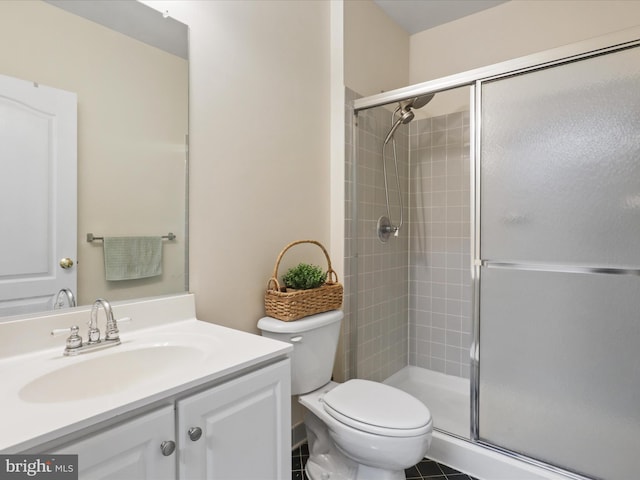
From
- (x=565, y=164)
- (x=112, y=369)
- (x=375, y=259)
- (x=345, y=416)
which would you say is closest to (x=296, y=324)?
(x=345, y=416)

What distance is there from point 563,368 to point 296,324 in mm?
1117

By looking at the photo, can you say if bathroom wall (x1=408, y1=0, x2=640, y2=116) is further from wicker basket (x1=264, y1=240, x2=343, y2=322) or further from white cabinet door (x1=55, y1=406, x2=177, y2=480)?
white cabinet door (x1=55, y1=406, x2=177, y2=480)

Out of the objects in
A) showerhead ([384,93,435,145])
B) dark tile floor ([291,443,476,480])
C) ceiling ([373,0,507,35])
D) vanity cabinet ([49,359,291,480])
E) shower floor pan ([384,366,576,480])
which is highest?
ceiling ([373,0,507,35])

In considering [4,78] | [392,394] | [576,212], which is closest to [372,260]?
[392,394]

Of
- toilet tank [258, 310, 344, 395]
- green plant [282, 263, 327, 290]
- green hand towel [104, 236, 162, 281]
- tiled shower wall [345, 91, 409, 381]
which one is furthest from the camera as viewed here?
tiled shower wall [345, 91, 409, 381]

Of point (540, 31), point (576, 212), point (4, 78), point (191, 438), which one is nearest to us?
point (191, 438)

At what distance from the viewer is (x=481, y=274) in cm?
170

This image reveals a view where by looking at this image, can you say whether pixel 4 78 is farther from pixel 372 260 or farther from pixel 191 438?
pixel 372 260

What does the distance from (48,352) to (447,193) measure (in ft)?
7.88

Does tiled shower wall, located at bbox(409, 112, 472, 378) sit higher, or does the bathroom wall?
the bathroom wall

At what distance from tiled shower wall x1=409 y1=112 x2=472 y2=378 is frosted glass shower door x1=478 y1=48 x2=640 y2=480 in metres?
0.90

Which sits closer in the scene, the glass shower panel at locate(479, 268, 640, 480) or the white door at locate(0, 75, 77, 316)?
the white door at locate(0, 75, 77, 316)

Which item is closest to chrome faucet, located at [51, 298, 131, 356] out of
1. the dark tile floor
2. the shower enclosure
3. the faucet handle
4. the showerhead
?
the faucet handle

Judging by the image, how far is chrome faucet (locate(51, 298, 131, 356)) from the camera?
3.52ft
